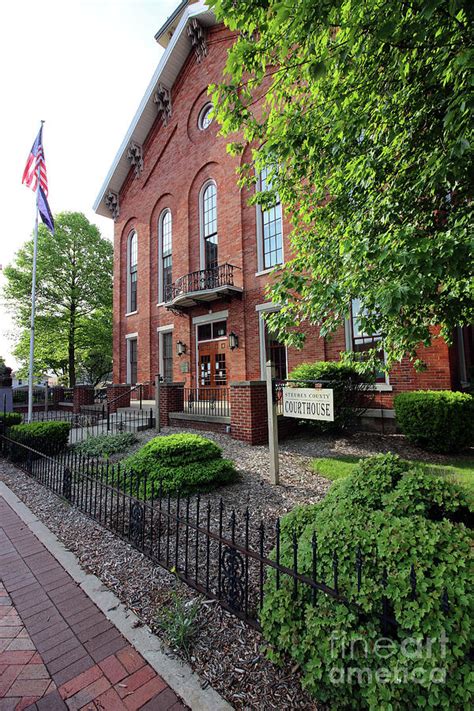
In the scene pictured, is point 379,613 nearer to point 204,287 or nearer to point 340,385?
point 340,385

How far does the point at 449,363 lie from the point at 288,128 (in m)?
6.64

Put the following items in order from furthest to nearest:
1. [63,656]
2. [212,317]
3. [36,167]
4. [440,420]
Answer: [212,317]
[36,167]
[440,420]
[63,656]

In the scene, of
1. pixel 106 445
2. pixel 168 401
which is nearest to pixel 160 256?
pixel 168 401

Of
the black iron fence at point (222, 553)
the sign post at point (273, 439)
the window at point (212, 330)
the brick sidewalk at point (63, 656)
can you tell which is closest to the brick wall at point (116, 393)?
the window at point (212, 330)

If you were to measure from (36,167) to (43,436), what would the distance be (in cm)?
1020

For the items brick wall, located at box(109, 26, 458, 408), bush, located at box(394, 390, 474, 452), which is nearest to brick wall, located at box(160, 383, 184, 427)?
brick wall, located at box(109, 26, 458, 408)

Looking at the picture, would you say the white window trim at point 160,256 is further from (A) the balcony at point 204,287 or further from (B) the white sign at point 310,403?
(B) the white sign at point 310,403

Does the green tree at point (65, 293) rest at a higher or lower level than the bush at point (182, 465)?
higher

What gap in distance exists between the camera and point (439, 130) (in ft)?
12.6

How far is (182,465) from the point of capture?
17.1 feet

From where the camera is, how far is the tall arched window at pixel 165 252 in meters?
16.7

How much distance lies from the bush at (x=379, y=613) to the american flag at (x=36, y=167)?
14513 millimetres

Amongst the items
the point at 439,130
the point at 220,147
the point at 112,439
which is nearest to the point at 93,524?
the point at 112,439

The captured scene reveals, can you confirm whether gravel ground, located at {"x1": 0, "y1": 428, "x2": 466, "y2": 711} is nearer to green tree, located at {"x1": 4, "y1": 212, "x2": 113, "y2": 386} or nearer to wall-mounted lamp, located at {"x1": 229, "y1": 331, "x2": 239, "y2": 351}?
wall-mounted lamp, located at {"x1": 229, "y1": 331, "x2": 239, "y2": 351}
